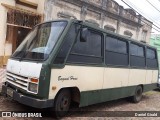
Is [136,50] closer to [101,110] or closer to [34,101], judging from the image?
[101,110]

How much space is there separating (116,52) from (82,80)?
2.43 m

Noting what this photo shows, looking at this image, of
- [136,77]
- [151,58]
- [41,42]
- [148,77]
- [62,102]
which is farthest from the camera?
[151,58]

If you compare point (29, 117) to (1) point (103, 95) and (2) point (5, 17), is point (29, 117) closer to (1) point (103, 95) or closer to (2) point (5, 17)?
(1) point (103, 95)

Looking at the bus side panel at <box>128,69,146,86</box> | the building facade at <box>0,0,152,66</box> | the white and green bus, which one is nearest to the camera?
the white and green bus

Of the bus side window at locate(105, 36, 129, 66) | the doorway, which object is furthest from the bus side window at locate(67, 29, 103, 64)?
the doorway

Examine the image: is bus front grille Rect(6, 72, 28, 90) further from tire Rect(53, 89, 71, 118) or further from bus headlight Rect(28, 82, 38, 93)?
tire Rect(53, 89, 71, 118)

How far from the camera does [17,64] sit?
7180 millimetres

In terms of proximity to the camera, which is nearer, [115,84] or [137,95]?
[115,84]

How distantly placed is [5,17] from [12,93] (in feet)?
30.2

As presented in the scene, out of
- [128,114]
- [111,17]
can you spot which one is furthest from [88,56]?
[111,17]

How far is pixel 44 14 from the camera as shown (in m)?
16.8

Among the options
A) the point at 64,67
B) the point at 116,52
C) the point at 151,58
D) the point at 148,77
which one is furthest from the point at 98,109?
the point at 151,58

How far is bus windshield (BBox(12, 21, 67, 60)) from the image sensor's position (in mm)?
6881

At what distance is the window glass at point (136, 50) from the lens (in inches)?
431
